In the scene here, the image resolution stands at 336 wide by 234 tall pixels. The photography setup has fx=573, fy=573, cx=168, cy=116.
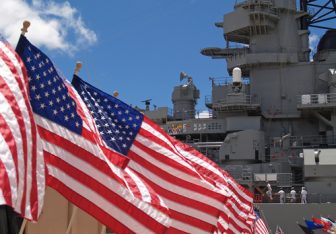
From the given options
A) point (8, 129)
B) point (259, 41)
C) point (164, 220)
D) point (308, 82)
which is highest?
point (259, 41)

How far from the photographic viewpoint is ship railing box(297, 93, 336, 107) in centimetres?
2478

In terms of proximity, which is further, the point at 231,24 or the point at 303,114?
the point at 231,24

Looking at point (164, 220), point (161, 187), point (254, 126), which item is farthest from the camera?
point (254, 126)

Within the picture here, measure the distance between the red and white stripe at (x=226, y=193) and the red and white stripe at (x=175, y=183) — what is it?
1.50 feet

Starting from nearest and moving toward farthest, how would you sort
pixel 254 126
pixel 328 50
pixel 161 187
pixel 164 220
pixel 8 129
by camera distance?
1. pixel 8 129
2. pixel 164 220
3. pixel 161 187
4. pixel 254 126
5. pixel 328 50

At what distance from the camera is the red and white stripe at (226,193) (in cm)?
885

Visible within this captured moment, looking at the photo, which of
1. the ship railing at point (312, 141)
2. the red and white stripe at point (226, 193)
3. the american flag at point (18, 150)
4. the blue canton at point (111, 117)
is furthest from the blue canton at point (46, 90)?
the ship railing at point (312, 141)

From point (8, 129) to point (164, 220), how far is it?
2135 mm

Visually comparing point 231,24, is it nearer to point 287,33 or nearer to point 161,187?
point 287,33

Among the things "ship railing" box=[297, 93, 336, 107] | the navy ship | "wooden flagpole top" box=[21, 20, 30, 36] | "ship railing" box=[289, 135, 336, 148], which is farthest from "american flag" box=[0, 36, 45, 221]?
"ship railing" box=[297, 93, 336, 107]

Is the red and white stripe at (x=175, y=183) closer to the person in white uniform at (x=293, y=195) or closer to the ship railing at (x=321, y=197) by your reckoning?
the person in white uniform at (x=293, y=195)

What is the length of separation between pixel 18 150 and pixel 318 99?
22.5 m

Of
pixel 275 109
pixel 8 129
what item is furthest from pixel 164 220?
pixel 275 109

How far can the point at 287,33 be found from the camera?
28844mm
